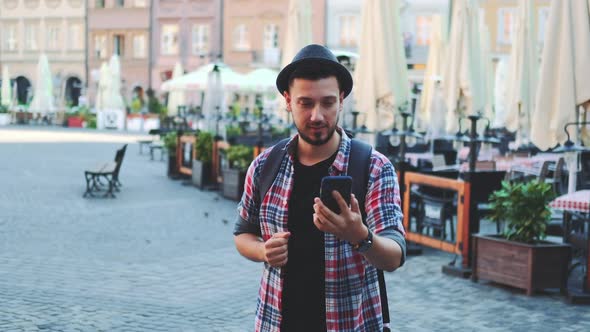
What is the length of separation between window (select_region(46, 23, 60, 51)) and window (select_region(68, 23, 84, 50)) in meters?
1.24

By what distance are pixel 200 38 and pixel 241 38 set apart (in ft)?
10.5

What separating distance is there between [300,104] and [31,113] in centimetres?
5076

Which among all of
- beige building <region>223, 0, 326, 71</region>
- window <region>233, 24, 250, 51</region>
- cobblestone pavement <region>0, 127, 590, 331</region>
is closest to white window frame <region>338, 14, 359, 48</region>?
beige building <region>223, 0, 326, 71</region>

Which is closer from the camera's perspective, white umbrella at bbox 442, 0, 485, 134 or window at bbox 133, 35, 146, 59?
white umbrella at bbox 442, 0, 485, 134

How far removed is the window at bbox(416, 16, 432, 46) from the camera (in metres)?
48.3

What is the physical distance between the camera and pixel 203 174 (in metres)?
17.7

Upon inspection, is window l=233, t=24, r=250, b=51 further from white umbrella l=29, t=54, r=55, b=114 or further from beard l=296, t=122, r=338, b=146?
beard l=296, t=122, r=338, b=146

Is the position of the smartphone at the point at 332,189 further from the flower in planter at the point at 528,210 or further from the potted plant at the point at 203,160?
the potted plant at the point at 203,160

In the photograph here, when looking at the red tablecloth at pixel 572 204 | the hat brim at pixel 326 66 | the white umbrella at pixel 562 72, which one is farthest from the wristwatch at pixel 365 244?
the white umbrella at pixel 562 72

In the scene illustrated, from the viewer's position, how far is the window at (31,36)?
210 ft

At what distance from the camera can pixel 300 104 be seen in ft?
9.56

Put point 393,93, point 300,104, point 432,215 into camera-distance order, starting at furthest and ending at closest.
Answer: point 393,93, point 432,215, point 300,104

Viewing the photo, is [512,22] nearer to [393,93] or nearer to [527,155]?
[527,155]

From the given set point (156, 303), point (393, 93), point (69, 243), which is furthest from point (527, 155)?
point (156, 303)
